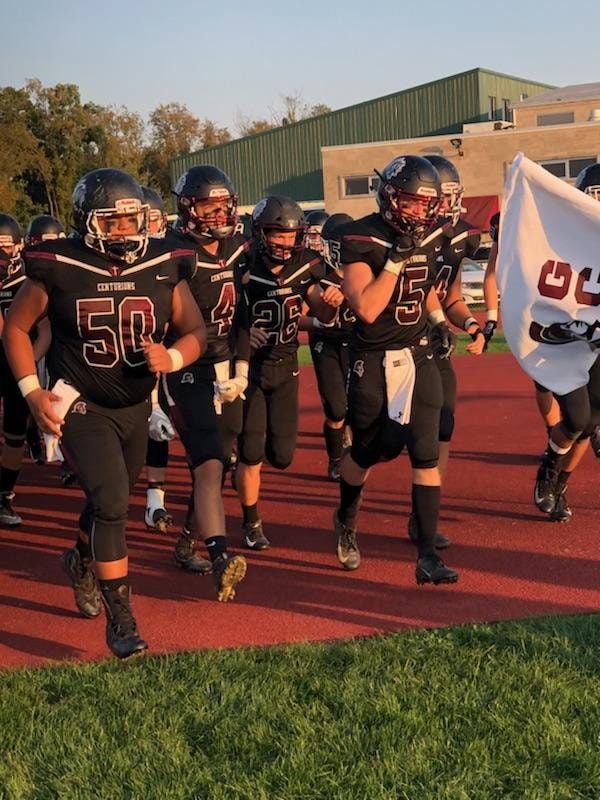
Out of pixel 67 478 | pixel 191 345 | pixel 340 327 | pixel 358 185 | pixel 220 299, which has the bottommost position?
pixel 67 478

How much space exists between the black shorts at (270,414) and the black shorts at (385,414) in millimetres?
972

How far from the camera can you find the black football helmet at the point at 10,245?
7684mm

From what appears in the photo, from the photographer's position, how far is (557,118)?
127 feet

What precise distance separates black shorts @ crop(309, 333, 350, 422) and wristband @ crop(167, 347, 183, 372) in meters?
3.62

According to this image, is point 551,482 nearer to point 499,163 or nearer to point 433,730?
point 433,730

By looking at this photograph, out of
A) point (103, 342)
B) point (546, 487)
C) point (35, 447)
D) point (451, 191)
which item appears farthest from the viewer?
point (35, 447)

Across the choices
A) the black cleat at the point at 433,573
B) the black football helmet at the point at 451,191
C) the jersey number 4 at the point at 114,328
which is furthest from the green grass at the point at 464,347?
the jersey number 4 at the point at 114,328

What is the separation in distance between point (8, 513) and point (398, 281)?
3.56 m

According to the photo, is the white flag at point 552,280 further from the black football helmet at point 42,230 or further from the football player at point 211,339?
the black football helmet at point 42,230

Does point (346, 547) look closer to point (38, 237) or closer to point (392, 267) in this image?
point (392, 267)

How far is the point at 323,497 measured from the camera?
7754 millimetres

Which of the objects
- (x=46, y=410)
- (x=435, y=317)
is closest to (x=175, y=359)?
(x=46, y=410)

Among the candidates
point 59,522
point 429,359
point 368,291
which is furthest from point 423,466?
point 59,522

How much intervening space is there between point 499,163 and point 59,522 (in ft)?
102
